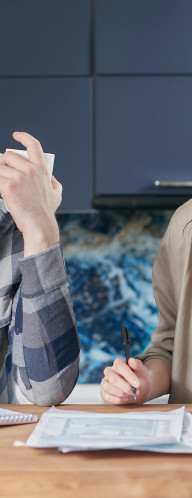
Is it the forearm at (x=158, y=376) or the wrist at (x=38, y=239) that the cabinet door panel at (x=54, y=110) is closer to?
the forearm at (x=158, y=376)

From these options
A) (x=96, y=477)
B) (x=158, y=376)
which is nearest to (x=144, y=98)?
(x=158, y=376)

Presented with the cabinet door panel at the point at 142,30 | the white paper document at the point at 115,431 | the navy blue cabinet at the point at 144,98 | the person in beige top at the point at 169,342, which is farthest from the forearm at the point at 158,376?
the cabinet door panel at the point at 142,30

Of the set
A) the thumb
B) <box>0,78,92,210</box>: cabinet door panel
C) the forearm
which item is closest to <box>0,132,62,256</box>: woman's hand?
the thumb

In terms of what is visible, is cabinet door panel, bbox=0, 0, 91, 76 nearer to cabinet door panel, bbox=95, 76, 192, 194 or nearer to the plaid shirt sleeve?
cabinet door panel, bbox=95, 76, 192, 194

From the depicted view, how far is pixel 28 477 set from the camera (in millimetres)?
694

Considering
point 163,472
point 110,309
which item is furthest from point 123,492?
point 110,309

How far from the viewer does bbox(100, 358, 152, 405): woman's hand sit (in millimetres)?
1028

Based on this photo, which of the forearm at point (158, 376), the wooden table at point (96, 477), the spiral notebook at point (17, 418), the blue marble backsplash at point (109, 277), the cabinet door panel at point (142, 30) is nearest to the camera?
the wooden table at point (96, 477)

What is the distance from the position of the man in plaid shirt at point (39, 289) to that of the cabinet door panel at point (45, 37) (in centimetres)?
124

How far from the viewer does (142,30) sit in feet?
7.30

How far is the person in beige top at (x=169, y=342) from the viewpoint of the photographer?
3.48 ft

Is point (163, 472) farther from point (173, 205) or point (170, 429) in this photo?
point (173, 205)

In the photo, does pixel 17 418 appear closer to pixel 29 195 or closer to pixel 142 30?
pixel 29 195

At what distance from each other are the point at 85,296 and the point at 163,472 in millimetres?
1965
